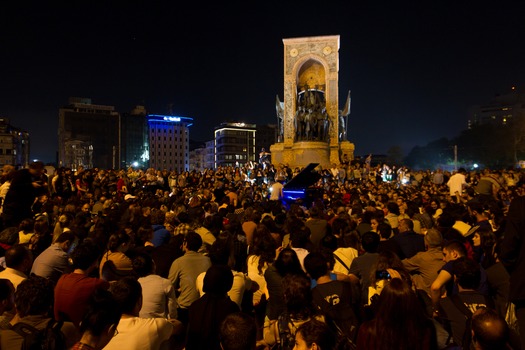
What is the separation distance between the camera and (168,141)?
126312mm

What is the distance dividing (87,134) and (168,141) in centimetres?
3030

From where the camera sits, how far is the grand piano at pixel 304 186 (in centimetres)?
1625

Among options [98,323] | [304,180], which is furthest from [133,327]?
[304,180]

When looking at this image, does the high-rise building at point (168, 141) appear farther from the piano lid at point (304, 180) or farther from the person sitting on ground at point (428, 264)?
the person sitting on ground at point (428, 264)

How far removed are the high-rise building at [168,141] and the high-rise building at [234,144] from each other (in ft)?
45.2

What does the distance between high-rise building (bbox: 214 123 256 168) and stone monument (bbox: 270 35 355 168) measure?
80.0 meters

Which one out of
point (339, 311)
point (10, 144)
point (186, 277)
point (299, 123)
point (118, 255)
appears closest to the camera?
point (339, 311)

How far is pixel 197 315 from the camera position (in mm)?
3736

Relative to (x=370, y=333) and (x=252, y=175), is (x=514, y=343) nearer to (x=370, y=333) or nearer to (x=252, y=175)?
(x=370, y=333)

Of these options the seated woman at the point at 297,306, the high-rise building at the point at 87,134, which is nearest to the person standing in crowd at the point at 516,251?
the seated woman at the point at 297,306

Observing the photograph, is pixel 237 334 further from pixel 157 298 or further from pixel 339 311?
pixel 157 298

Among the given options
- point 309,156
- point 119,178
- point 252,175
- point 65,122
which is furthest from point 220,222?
point 65,122

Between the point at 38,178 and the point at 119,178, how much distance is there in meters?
8.22

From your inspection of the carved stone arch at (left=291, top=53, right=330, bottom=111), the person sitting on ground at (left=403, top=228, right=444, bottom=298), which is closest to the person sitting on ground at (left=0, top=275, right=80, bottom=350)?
the person sitting on ground at (left=403, top=228, right=444, bottom=298)
